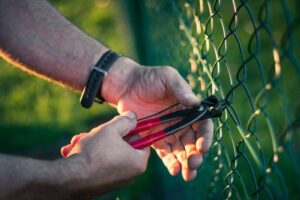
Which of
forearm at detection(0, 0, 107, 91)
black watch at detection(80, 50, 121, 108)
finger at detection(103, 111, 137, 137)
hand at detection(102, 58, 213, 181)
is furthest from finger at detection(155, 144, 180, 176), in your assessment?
forearm at detection(0, 0, 107, 91)

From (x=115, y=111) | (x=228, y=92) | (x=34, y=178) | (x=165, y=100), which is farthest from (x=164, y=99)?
(x=115, y=111)

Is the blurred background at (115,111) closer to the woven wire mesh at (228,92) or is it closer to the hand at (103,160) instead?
the woven wire mesh at (228,92)

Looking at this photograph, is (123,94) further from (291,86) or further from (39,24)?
(291,86)

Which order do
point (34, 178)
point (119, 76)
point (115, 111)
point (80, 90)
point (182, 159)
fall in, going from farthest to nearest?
1. point (115, 111)
2. point (80, 90)
3. point (119, 76)
4. point (182, 159)
5. point (34, 178)

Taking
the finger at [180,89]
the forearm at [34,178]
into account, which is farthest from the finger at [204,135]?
the forearm at [34,178]

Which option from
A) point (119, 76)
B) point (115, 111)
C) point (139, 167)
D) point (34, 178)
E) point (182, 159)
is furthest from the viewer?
point (115, 111)

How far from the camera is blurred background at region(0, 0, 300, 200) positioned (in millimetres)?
2193

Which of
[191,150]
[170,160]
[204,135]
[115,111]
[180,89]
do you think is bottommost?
[115,111]

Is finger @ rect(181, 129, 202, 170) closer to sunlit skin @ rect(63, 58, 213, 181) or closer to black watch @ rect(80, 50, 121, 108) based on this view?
sunlit skin @ rect(63, 58, 213, 181)

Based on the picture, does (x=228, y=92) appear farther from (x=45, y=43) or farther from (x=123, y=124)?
(x=45, y=43)

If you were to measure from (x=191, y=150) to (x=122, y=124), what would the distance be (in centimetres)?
43

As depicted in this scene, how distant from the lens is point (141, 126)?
1.34 meters

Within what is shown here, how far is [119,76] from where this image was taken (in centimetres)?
163

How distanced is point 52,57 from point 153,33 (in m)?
1.14
